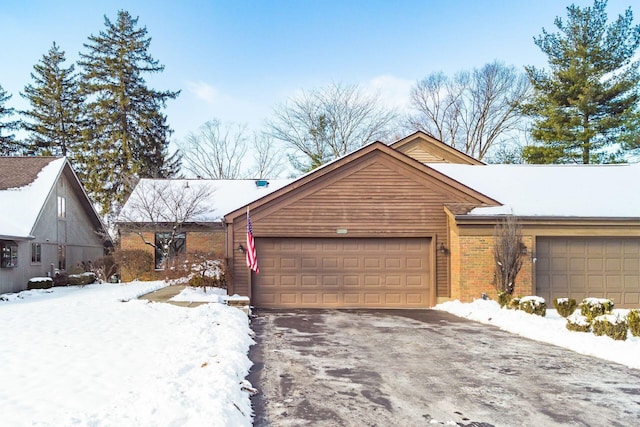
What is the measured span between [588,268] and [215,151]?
3189cm

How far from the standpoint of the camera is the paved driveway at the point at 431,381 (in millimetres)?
5109

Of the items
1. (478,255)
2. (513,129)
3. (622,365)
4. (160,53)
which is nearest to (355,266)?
(478,255)

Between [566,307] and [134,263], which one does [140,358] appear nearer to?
[566,307]

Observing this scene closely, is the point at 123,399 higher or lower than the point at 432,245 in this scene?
lower

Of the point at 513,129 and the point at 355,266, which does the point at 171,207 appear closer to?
the point at 355,266

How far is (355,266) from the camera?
14.9 m

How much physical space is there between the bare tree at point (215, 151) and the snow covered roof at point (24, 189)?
57.8 ft

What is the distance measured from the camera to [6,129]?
131 ft

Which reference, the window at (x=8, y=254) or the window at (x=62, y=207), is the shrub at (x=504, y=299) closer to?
the window at (x=8, y=254)

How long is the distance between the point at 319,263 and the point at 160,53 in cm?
3118

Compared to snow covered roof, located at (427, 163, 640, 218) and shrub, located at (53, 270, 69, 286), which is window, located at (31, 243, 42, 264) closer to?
shrub, located at (53, 270, 69, 286)

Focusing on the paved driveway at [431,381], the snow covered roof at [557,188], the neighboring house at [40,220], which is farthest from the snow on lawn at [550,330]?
the neighboring house at [40,220]

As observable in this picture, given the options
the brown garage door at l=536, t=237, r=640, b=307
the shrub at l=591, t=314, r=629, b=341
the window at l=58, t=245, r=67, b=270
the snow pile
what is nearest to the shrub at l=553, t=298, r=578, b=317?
the shrub at l=591, t=314, r=629, b=341

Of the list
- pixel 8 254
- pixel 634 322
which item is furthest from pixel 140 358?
pixel 8 254
